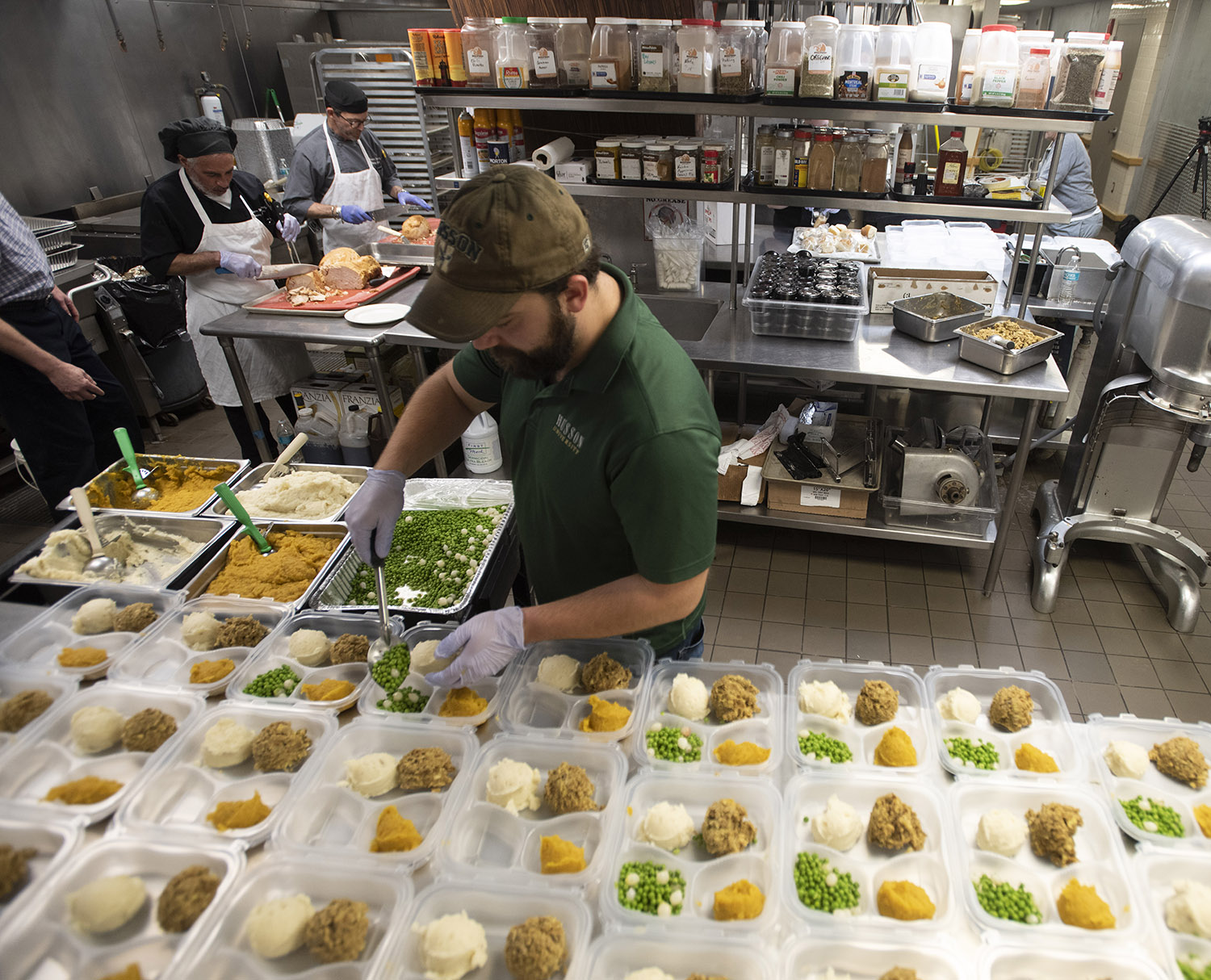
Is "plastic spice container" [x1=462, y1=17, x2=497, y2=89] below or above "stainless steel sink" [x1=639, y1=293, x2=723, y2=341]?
above

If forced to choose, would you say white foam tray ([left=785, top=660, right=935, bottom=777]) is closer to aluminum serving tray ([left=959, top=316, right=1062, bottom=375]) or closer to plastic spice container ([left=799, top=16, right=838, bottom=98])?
aluminum serving tray ([left=959, top=316, right=1062, bottom=375])

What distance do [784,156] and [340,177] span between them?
10.3 feet

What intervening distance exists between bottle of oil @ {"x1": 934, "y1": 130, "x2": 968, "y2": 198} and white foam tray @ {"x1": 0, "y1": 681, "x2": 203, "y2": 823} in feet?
10.9

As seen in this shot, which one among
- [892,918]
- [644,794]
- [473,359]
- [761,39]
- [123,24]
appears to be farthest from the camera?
[123,24]

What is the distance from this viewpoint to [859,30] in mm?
3000

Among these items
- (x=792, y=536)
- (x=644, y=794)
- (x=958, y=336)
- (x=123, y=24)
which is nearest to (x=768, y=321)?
(x=958, y=336)

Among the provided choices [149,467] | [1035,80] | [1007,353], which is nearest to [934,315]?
[1007,353]

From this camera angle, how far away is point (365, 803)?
142 cm

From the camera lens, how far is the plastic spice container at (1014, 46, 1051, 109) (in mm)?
2801

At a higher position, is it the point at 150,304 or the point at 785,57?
the point at 785,57

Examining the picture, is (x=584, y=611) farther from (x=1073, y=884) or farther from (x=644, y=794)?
(x=1073, y=884)

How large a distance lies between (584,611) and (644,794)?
0.38 metres

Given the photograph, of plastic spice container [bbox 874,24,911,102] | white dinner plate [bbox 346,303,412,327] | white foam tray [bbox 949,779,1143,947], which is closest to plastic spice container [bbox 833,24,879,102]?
plastic spice container [bbox 874,24,911,102]

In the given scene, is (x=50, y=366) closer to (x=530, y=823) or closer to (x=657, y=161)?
(x=657, y=161)
